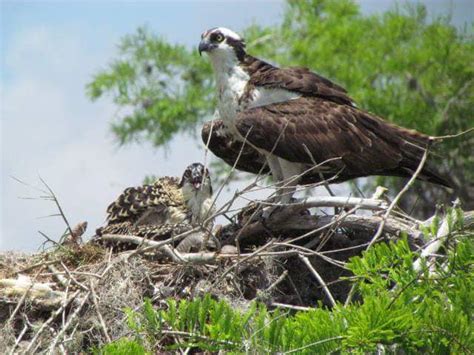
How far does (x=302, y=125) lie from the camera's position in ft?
29.3

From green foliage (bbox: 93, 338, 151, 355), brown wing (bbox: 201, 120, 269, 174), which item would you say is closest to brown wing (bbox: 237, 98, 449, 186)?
brown wing (bbox: 201, 120, 269, 174)

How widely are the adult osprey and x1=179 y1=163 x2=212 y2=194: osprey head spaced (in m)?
0.39

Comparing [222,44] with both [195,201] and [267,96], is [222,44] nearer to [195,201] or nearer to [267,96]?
[267,96]

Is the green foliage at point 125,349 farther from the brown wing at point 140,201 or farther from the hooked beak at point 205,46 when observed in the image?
the hooked beak at point 205,46

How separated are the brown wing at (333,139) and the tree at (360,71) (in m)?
5.13

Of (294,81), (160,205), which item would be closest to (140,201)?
(160,205)

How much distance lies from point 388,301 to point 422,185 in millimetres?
8826

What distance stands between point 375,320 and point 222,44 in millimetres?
4294

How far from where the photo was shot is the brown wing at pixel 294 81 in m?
9.02

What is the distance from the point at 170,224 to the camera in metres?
8.92

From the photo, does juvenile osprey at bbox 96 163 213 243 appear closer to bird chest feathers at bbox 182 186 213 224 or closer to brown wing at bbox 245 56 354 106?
bird chest feathers at bbox 182 186 213 224

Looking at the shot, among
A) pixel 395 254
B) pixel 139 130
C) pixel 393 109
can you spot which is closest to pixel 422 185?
pixel 393 109

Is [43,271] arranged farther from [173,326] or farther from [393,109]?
[393,109]

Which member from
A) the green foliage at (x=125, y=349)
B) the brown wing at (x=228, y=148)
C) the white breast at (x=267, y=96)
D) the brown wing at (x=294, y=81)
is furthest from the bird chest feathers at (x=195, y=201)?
the green foliage at (x=125, y=349)
